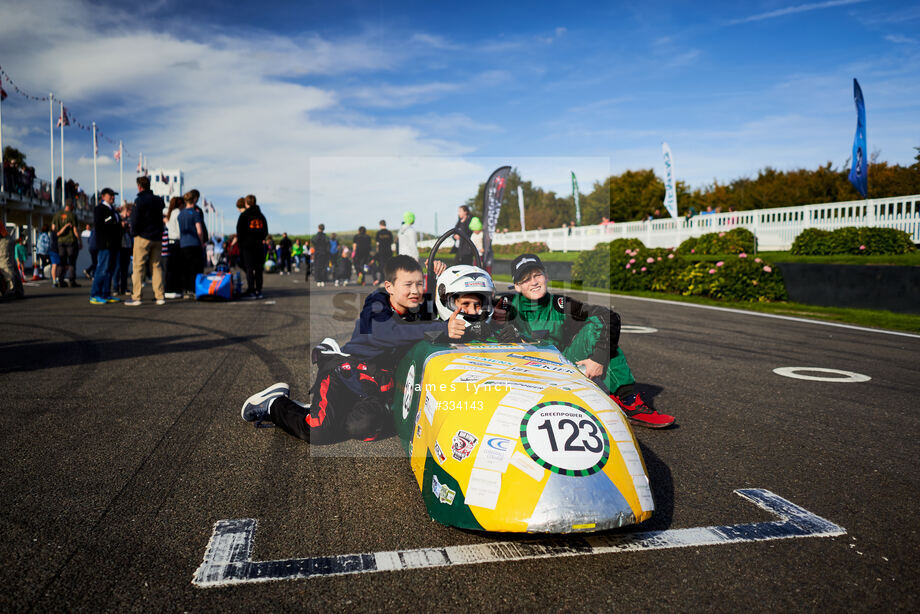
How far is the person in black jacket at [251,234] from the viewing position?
40.7ft

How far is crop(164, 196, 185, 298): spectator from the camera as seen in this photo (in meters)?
12.2

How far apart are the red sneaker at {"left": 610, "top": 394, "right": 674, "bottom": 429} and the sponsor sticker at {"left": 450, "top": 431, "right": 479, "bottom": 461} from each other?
6.63 feet

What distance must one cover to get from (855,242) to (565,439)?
1481 cm

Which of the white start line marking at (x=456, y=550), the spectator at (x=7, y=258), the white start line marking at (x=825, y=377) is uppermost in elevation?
the spectator at (x=7, y=258)

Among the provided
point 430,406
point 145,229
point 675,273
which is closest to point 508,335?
point 430,406

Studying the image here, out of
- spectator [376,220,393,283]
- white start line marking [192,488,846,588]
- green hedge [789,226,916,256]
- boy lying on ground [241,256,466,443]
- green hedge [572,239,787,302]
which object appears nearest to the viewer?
white start line marking [192,488,846,588]

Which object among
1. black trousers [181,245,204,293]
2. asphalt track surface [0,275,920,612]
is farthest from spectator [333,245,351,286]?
asphalt track surface [0,275,920,612]

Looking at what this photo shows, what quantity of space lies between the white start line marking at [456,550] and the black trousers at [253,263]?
10.7 m

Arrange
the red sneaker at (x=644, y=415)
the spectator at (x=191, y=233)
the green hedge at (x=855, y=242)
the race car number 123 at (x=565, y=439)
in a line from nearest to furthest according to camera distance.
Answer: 1. the race car number 123 at (x=565, y=439)
2. the red sneaker at (x=644, y=415)
3. the spectator at (x=191, y=233)
4. the green hedge at (x=855, y=242)

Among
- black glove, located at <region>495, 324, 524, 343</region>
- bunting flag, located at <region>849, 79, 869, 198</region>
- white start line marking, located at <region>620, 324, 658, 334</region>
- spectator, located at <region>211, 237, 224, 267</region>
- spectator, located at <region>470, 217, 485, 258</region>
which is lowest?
white start line marking, located at <region>620, 324, 658, 334</region>

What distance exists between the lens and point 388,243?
15.6 metres

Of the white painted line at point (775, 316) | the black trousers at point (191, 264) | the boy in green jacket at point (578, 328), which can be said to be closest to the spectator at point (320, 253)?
the black trousers at point (191, 264)

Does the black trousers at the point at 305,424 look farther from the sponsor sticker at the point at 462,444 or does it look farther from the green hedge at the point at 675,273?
the green hedge at the point at 675,273

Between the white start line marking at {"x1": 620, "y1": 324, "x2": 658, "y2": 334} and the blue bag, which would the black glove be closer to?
the white start line marking at {"x1": 620, "y1": 324, "x2": 658, "y2": 334}
